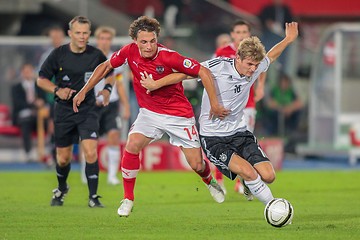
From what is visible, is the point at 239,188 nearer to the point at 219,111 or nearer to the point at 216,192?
the point at 216,192

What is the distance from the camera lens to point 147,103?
484 inches

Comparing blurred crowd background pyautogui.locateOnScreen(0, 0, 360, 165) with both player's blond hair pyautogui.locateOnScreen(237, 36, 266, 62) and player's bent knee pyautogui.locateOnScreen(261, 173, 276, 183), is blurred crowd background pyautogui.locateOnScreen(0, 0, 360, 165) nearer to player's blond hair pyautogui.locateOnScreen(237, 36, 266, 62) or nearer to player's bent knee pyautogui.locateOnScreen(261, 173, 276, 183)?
player's blond hair pyautogui.locateOnScreen(237, 36, 266, 62)

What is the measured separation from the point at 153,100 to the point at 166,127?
1.11ft

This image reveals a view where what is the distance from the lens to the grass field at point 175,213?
1085 centimetres

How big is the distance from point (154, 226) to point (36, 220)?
1446mm

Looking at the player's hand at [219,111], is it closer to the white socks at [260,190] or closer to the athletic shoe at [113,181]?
the white socks at [260,190]

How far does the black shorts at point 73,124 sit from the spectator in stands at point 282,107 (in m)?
11.4

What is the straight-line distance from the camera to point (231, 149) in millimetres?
11750

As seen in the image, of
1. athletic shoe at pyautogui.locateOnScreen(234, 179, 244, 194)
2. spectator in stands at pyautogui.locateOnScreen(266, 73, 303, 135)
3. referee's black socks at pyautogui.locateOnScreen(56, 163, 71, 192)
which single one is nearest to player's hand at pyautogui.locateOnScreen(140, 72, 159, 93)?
referee's black socks at pyautogui.locateOnScreen(56, 163, 71, 192)

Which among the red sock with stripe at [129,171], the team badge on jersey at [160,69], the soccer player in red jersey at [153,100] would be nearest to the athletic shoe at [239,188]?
the soccer player in red jersey at [153,100]

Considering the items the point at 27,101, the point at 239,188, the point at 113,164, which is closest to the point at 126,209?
the point at 239,188

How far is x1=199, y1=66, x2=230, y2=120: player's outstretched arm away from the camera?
11.6 m

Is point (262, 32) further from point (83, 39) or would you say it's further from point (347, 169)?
point (83, 39)

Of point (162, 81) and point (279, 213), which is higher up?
point (162, 81)
